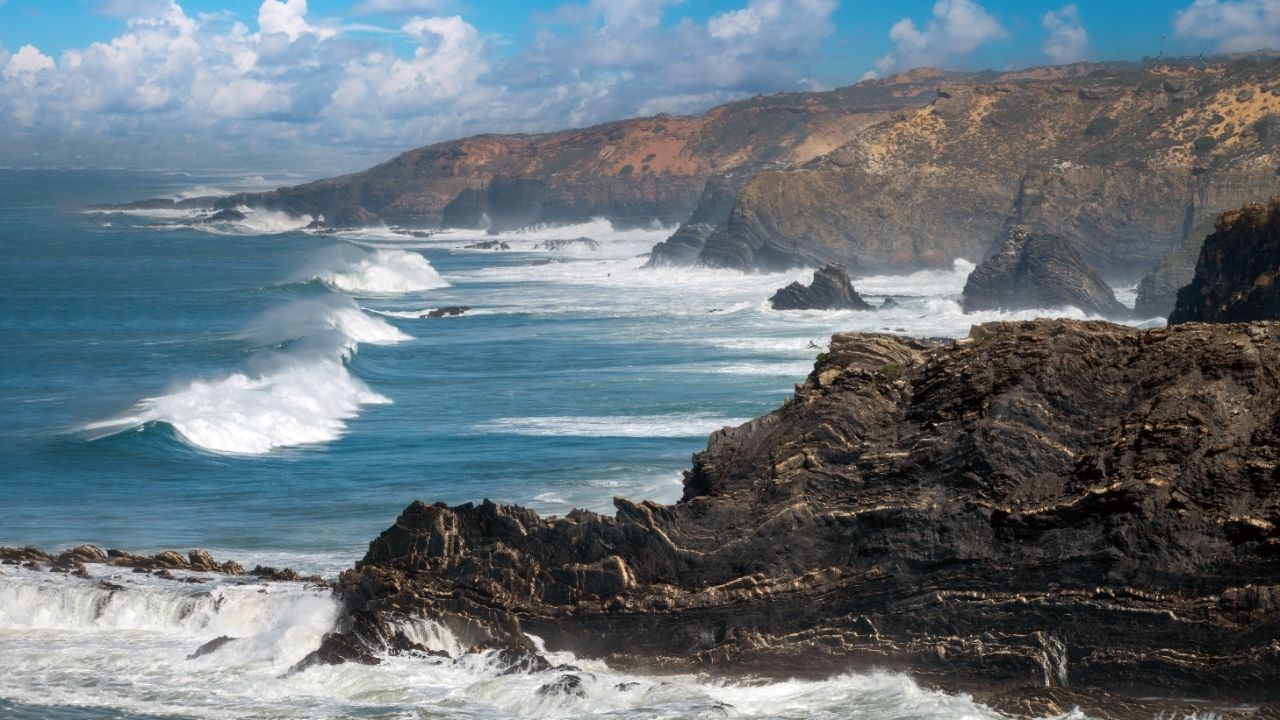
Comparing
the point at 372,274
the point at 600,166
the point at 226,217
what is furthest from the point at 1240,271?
the point at 600,166

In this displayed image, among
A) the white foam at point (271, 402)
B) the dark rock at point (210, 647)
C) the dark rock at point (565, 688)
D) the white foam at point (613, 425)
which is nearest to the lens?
the dark rock at point (565, 688)

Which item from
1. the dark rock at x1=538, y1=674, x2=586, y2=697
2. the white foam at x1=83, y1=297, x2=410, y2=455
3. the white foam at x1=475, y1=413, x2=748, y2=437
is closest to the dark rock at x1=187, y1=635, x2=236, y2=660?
the dark rock at x1=538, y1=674, x2=586, y2=697

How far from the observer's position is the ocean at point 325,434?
50.1 ft

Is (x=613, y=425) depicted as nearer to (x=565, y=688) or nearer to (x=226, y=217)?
(x=565, y=688)

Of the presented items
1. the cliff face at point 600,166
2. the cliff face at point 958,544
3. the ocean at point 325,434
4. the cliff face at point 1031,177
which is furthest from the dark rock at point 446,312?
the cliff face at point 600,166

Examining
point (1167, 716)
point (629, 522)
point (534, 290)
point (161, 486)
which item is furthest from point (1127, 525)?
point (534, 290)

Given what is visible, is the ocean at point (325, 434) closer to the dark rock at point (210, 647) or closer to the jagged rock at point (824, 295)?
the dark rock at point (210, 647)

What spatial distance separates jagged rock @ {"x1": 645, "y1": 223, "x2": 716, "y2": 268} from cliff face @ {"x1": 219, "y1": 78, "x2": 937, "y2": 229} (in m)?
37.1

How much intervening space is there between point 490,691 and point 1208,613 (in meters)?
6.59

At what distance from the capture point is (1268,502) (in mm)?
13672

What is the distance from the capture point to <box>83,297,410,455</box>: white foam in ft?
108

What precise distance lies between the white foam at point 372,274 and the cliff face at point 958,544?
6200cm

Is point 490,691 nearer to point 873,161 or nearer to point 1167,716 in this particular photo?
point 1167,716

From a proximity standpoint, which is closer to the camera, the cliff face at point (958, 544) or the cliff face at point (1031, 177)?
the cliff face at point (958, 544)
